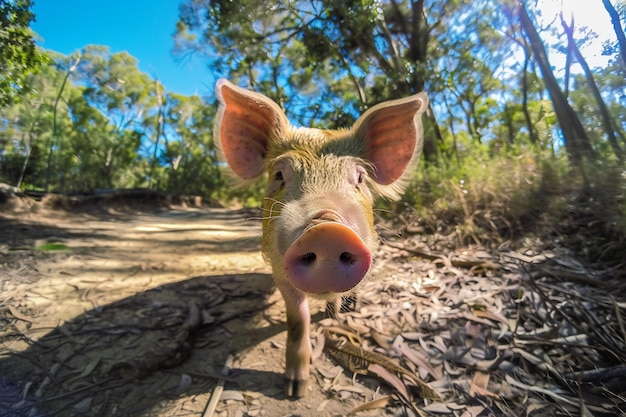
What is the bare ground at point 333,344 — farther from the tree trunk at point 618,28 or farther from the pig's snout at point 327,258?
the tree trunk at point 618,28

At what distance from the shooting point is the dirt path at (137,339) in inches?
69.3

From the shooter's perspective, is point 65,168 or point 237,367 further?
point 65,168

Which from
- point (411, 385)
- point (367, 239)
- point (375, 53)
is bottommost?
point (411, 385)

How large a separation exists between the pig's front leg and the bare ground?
95 mm

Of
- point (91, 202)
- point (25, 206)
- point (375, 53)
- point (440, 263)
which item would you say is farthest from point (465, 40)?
point (91, 202)

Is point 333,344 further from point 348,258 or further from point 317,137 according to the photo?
point 317,137

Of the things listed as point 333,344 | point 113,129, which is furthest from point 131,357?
point 113,129

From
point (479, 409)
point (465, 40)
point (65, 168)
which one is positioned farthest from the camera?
point (65, 168)

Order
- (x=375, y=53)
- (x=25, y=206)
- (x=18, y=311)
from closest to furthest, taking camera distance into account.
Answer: (x=18, y=311) → (x=25, y=206) → (x=375, y=53)

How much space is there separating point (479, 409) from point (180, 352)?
194cm

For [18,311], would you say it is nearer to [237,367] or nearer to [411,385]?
[237,367]

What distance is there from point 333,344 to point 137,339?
1449mm

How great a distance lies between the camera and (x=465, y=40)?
750 centimetres

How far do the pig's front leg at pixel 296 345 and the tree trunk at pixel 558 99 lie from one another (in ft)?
8.48
